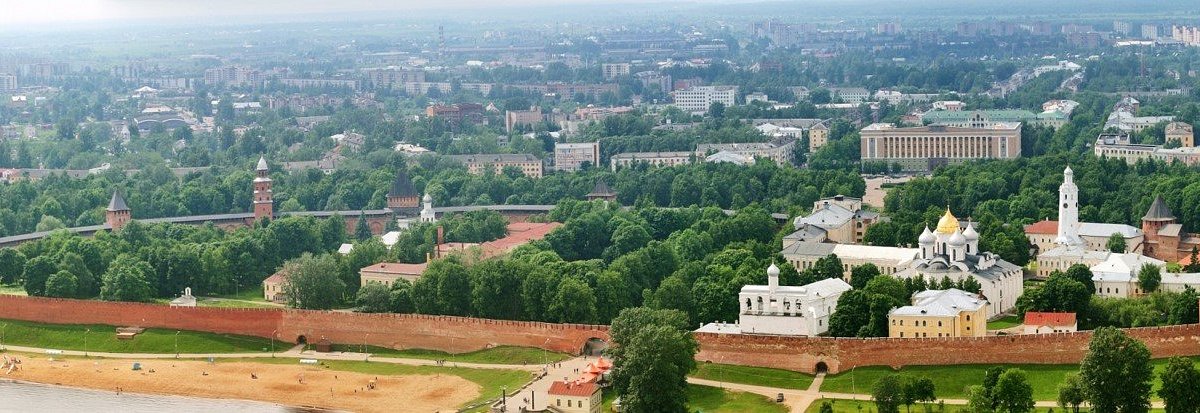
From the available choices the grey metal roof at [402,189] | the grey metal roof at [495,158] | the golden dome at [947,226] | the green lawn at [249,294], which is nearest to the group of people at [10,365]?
the green lawn at [249,294]

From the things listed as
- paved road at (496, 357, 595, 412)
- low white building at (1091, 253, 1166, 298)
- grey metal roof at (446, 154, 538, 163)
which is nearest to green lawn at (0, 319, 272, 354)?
paved road at (496, 357, 595, 412)

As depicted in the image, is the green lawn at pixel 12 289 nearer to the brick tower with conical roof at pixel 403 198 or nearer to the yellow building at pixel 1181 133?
the brick tower with conical roof at pixel 403 198

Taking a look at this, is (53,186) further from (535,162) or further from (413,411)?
(413,411)

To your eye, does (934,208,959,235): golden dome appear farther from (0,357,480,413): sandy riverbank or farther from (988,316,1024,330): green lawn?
(0,357,480,413): sandy riverbank

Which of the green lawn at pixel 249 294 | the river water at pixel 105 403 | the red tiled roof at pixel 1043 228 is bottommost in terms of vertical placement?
the river water at pixel 105 403

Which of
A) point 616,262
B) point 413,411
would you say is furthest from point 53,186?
point 413,411
